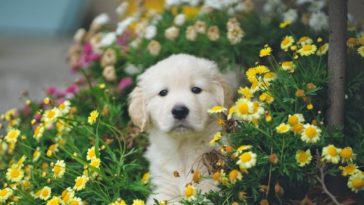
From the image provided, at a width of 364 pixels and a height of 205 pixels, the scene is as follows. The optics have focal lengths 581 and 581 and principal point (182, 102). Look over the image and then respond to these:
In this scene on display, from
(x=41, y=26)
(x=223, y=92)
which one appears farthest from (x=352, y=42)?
(x=41, y=26)

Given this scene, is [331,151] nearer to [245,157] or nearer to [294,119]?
[294,119]

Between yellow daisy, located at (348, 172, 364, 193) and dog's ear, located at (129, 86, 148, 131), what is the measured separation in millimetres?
1196

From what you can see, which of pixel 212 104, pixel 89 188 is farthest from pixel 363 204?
pixel 89 188

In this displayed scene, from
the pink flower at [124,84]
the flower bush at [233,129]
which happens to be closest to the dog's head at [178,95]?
the flower bush at [233,129]

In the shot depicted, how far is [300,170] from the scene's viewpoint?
8.50 ft

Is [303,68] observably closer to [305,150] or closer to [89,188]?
[305,150]

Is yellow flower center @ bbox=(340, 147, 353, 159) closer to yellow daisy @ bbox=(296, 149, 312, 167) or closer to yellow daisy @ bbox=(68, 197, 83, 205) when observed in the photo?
yellow daisy @ bbox=(296, 149, 312, 167)

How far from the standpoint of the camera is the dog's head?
9.74 ft

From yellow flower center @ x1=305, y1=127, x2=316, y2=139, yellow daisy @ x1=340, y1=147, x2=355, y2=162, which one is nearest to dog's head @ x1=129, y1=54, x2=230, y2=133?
yellow flower center @ x1=305, y1=127, x2=316, y2=139

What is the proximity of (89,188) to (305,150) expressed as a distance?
1.12 meters

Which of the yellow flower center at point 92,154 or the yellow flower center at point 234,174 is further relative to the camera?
the yellow flower center at point 92,154

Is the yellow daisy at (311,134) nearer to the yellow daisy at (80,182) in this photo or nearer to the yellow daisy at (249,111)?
the yellow daisy at (249,111)

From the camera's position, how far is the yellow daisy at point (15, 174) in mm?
3172

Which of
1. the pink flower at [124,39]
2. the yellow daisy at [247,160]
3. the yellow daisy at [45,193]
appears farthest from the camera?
the pink flower at [124,39]
